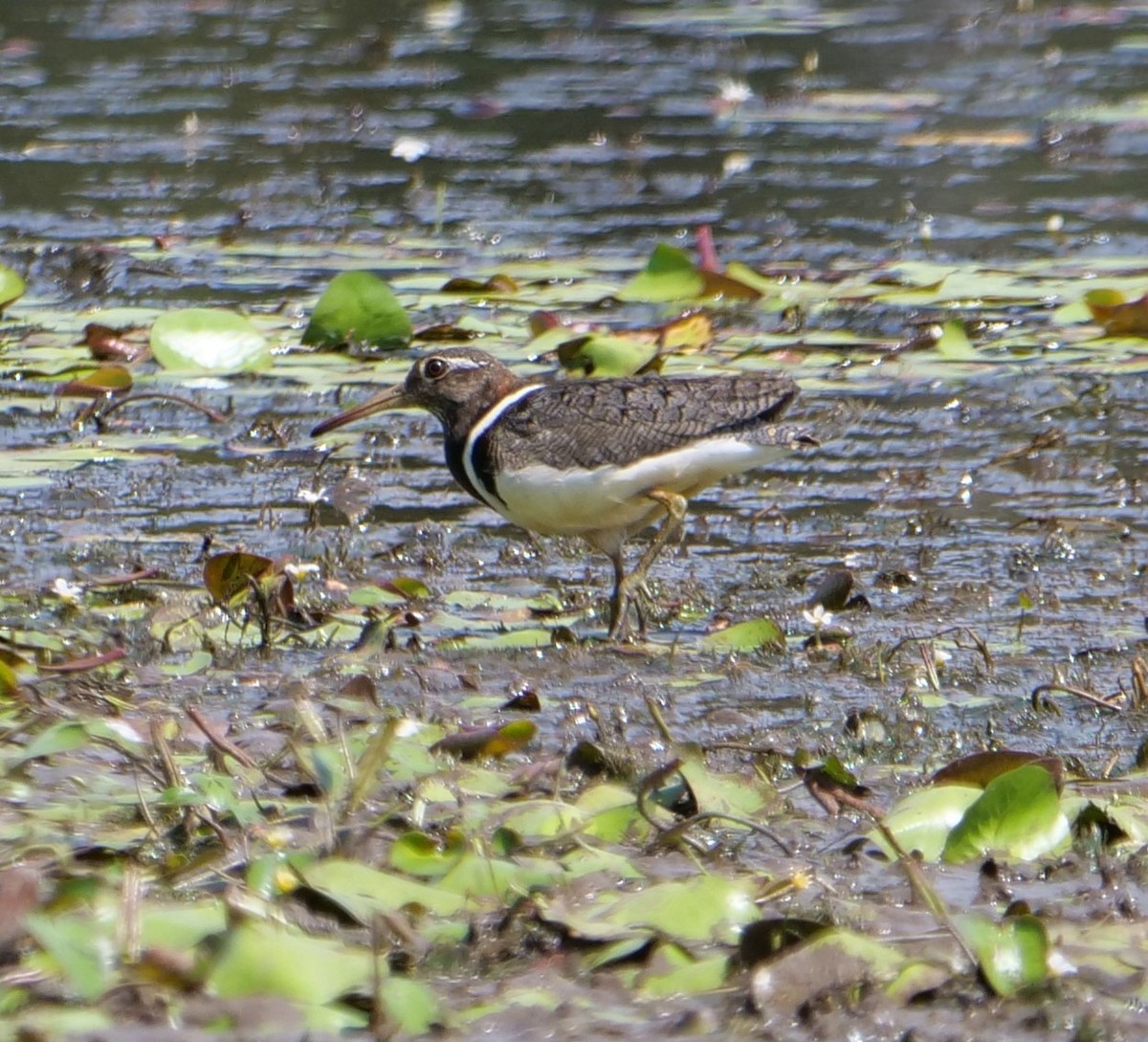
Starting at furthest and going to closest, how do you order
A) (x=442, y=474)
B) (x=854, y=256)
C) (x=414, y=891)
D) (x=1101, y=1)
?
(x=1101, y=1)
(x=854, y=256)
(x=442, y=474)
(x=414, y=891)

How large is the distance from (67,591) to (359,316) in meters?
2.64

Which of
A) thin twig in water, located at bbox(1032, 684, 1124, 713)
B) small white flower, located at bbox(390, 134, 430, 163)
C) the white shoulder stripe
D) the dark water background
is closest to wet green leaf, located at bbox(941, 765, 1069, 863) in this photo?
thin twig in water, located at bbox(1032, 684, 1124, 713)

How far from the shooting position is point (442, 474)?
7.38m

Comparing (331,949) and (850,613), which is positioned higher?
(331,949)

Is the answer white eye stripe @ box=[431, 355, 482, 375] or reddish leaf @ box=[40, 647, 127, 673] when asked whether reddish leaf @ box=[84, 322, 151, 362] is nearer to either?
white eye stripe @ box=[431, 355, 482, 375]

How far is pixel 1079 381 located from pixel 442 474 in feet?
8.13

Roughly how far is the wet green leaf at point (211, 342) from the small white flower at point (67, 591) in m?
2.26

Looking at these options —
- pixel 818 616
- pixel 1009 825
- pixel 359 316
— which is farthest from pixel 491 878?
pixel 359 316

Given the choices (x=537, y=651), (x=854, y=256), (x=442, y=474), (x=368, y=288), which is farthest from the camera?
(x=854, y=256)

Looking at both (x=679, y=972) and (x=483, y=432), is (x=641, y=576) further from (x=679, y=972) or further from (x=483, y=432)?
(x=679, y=972)

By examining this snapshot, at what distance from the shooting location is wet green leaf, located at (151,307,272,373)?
799 centimetres

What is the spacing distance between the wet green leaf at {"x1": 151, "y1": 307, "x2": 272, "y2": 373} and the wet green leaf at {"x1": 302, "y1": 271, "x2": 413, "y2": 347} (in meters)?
0.28

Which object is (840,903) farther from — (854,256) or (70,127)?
(70,127)

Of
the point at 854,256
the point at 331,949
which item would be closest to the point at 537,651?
the point at 331,949
